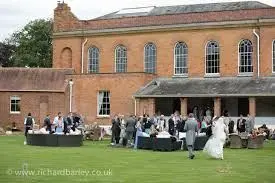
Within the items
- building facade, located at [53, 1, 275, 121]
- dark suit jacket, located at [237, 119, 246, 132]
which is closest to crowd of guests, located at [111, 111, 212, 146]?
dark suit jacket, located at [237, 119, 246, 132]

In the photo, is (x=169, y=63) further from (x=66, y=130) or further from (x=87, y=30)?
(x=66, y=130)

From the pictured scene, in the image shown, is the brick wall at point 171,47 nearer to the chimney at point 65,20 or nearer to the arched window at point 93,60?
the arched window at point 93,60

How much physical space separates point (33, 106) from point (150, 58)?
9.94 meters

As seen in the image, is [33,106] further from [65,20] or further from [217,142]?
[217,142]

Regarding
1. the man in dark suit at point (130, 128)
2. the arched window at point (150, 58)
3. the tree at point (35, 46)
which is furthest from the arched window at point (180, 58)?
the tree at point (35, 46)

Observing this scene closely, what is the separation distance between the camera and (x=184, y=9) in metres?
51.7

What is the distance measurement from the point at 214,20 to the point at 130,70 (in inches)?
315

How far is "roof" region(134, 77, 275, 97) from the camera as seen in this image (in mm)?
41000

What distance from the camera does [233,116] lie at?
43688 millimetres

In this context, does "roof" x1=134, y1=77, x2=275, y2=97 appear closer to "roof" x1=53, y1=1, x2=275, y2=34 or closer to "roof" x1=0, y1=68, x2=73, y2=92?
"roof" x1=53, y1=1, x2=275, y2=34

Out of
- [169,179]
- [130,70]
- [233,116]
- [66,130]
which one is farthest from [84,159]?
[130,70]

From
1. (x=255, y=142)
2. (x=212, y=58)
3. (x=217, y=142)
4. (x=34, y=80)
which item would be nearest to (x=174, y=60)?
(x=212, y=58)

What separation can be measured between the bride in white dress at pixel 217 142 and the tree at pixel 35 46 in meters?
53.6

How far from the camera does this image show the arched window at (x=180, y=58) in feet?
154
